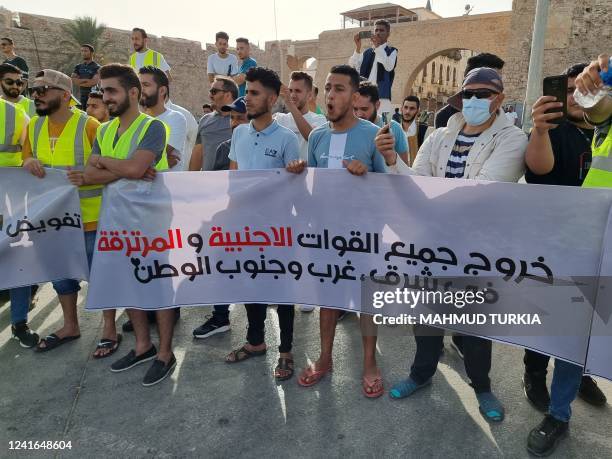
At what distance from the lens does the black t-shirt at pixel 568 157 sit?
8.26 feet

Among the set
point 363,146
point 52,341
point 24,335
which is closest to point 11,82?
point 24,335

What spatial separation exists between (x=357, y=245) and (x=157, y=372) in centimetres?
162

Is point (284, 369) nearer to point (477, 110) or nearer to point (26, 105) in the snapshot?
point (477, 110)

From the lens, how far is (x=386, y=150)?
2.54 metres

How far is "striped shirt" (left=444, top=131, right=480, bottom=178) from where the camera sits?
2.60m

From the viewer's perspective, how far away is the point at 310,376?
9.80 feet

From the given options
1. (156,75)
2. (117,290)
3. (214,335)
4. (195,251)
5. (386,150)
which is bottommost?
(214,335)

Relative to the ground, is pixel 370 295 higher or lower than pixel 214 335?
higher

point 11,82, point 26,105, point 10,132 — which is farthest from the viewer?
point 26,105

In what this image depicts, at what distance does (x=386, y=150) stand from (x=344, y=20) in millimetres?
45900

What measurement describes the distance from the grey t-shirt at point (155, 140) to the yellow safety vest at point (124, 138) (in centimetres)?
2

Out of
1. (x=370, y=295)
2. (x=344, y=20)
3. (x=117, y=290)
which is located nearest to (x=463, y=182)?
(x=370, y=295)

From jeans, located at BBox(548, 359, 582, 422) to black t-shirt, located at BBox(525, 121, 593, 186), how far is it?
1.01 metres

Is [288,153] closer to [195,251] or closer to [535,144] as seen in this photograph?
[195,251]
